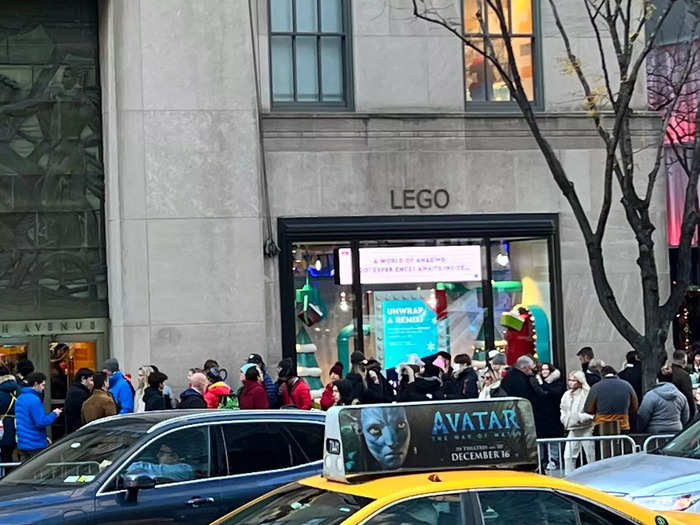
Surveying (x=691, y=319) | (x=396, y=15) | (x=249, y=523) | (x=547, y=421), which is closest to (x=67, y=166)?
(x=396, y=15)

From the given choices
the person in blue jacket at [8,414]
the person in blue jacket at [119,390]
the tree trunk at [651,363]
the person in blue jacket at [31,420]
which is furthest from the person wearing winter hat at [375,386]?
the person in blue jacket at [8,414]

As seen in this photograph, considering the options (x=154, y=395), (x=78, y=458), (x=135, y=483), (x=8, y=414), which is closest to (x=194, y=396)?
(x=154, y=395)

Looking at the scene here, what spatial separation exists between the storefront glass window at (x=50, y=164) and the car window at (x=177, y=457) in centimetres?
1097

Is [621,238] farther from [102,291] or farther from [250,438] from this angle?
[250,438]

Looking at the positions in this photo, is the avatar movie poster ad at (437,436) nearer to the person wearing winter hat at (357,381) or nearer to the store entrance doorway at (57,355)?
the person wearing winter hat at (357,381)

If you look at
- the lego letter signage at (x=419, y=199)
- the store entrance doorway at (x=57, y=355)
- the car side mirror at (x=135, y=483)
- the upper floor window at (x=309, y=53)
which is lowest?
the car side mirror at (x=135, y=483)

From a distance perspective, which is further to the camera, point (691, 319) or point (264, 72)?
point (691, 319)

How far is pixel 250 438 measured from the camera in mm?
10148

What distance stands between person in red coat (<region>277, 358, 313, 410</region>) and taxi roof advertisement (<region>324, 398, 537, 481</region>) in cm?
946

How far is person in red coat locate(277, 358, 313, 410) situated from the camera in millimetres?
17031

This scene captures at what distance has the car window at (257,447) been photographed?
1002 cm

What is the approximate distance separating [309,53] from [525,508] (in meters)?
15.2

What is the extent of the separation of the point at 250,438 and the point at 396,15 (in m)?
12.4

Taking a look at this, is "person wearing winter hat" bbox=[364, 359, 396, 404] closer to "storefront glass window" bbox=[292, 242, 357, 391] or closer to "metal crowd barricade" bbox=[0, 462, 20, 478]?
"storefront glass window" bbox=[292, 242, 357, 391]
